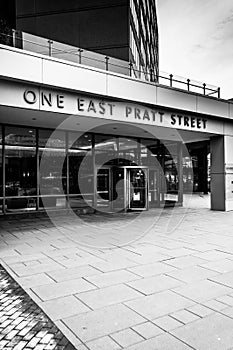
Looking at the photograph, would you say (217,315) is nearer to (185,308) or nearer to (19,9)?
(185,308)

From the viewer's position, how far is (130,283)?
16.5 ft

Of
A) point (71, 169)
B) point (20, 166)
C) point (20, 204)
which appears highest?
point (20, 166)

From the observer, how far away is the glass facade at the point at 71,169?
13.6 m

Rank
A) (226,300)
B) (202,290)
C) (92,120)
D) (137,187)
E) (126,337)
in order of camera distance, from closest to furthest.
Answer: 1. (126,337)
2. (226,300)
3. (202,290)
4. (92,120)
5. (137,187)

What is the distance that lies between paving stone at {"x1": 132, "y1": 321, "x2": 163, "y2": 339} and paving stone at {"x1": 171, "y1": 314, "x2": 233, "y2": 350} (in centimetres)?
18

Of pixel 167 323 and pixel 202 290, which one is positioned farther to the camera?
pixel 202 290

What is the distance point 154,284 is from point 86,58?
829cm

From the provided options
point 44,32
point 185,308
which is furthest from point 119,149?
point 185,308

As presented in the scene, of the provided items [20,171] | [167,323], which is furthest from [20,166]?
[167,323]

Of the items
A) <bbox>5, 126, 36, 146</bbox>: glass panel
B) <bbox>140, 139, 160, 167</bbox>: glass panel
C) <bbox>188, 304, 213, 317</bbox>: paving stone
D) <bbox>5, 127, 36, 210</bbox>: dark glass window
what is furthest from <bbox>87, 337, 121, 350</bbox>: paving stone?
<bbox>140, 139, 160, 167</bbox>: glass panel

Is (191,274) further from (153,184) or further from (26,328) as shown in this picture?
(153,184)

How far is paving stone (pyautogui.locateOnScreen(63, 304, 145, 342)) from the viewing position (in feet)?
11.3

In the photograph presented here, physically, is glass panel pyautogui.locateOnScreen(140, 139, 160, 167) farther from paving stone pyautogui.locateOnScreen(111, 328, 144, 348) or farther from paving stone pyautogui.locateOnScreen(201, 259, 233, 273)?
paving stone pyautogui.locateOnScreen(111, 328, 144, 348)

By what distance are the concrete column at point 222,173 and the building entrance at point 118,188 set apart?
3582mm
